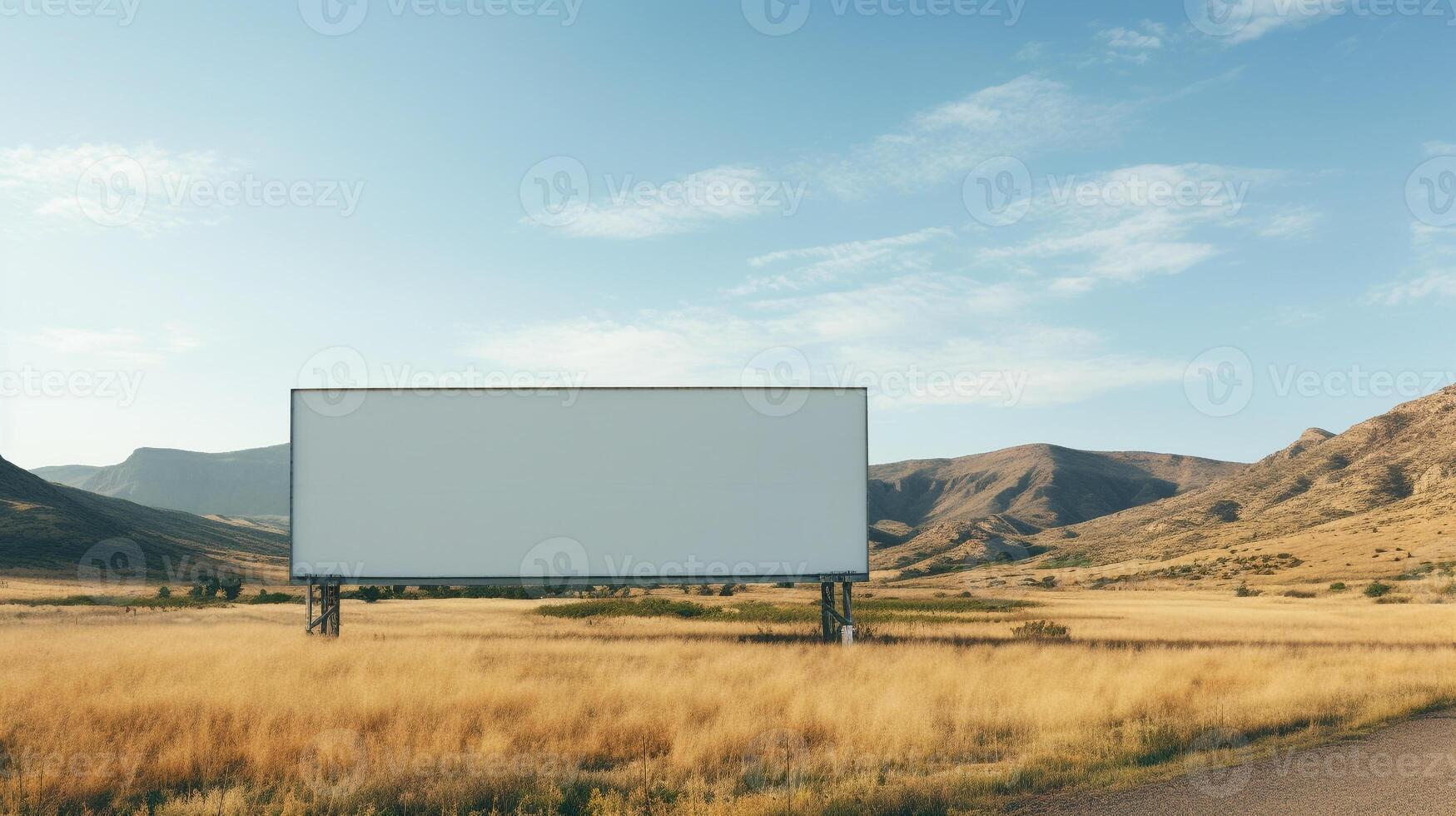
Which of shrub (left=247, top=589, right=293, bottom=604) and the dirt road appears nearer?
the dirt road

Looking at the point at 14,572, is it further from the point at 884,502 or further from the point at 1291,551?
the point at 884,502

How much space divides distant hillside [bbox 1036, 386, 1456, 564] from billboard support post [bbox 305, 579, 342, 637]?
2762 inches

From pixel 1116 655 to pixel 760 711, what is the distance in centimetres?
920

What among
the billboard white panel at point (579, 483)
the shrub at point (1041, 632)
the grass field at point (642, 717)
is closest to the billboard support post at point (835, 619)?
the billboard white panel at point (579, 483)

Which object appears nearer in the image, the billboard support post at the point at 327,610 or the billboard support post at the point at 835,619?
the billboard support post at the point at 835,619

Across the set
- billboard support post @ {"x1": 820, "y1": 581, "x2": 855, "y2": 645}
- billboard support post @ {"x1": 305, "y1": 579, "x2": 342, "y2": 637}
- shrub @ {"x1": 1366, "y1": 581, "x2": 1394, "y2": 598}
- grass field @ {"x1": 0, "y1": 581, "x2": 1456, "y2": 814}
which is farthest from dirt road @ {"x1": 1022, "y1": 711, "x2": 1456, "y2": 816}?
shrub @ {"x1": 1366, "y1": 581, "x2": 1394, "y2": 598}

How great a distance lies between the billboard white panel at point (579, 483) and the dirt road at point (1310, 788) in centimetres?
1171

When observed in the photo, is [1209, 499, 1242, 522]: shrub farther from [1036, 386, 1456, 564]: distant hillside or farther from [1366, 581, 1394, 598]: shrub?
[1366, 581, 1394, 598]: shrub

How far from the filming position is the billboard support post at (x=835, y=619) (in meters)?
20.4

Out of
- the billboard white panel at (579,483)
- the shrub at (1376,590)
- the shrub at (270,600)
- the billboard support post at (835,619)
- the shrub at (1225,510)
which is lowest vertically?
the shrub at (270,600)

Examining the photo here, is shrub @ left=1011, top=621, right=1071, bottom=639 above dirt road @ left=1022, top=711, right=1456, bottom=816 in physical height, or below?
below

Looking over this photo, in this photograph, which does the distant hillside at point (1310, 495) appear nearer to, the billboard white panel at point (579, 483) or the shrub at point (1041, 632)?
the shrub at point (1041, 632)

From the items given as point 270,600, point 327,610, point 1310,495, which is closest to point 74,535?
point 270,600

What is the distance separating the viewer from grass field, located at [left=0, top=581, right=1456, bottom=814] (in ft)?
27.1
